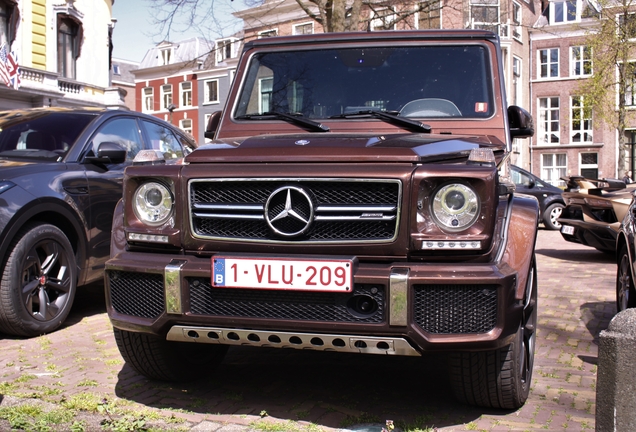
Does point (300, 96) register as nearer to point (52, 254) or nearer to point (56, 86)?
point (52, 254)

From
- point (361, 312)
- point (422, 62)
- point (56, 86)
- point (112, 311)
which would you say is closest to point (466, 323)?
point (361, 312)

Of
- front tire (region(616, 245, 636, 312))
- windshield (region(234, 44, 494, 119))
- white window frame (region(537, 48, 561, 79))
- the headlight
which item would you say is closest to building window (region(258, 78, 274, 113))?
windshield (region(234, 44, 494, 119))

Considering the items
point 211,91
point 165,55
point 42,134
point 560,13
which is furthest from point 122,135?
point 165,55

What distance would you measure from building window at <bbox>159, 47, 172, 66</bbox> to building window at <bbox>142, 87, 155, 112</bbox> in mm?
2527

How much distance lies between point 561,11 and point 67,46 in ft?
108

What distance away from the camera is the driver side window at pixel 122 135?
20.5 feet

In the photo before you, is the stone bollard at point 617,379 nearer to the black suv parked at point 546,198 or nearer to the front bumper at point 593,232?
the front bumper at point 593,232

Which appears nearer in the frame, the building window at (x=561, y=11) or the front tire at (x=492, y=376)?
the front tire at (x=492, y=376)

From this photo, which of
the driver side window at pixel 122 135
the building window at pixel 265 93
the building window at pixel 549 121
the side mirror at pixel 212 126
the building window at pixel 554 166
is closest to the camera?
the building window at pixel 265 93

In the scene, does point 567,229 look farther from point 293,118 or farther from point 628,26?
point 628,26

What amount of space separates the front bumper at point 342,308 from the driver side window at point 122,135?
3.03m

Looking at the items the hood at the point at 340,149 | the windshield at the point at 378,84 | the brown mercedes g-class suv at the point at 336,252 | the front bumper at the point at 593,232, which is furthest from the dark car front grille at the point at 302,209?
the front bumper at the point at 593,232

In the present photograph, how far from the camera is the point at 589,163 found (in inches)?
1818

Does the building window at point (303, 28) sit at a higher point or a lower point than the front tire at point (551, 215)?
higher
